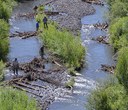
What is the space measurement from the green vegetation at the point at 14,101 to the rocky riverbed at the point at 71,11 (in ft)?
108

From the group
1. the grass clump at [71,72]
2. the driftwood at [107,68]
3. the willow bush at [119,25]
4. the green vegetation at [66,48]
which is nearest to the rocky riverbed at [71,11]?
the willow bush at [119,25]

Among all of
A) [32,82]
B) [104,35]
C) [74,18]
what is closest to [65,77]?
[32,82]

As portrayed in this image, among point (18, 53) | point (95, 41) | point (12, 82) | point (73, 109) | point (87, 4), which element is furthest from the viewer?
point (87, 4)

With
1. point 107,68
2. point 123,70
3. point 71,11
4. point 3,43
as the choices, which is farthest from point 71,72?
point 71,11

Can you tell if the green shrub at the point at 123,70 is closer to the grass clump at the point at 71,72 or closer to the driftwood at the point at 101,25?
the grass clump at the point at 71,72

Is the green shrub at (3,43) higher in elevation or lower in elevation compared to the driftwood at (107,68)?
higher

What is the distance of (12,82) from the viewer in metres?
43.1

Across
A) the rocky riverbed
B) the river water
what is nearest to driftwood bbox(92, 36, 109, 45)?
Answer: the river water

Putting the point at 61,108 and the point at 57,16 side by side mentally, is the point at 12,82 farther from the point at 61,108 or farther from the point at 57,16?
the point at 57,16

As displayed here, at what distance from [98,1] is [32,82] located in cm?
4369

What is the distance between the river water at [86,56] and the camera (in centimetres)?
4022

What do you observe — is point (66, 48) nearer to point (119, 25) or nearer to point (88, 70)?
point (88, 70)

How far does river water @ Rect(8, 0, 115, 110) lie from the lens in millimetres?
40219

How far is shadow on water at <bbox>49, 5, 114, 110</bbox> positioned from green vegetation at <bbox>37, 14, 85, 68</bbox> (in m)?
1.43
